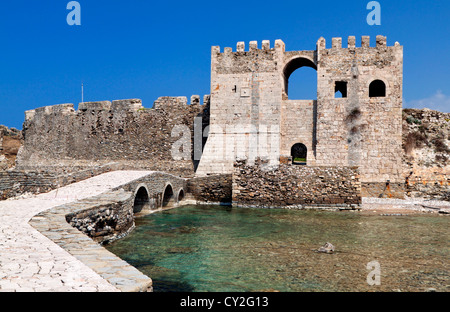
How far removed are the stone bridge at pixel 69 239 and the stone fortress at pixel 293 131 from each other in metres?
4.44

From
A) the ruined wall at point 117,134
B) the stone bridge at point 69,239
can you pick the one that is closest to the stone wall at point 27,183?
the stone bridge at point 69,239

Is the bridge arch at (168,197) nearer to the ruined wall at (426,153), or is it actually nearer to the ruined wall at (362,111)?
the ruined wall at (362,111)

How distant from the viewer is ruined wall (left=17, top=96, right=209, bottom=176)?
2283cm

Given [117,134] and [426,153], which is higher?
[117,134]

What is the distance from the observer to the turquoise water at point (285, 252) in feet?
21.8

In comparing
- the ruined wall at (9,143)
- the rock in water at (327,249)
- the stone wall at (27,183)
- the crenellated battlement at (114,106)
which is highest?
the crenellated battlement at (114,106)

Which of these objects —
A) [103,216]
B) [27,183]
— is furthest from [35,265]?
[27,183]

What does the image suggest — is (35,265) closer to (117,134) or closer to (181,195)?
(181,195)

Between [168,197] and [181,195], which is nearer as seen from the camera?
[168,197]

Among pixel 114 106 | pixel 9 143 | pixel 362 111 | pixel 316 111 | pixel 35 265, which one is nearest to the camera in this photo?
→ pixel 35 265

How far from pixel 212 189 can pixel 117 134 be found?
29.6ft

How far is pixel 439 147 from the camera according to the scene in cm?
1909

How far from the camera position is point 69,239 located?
6.08 meters
